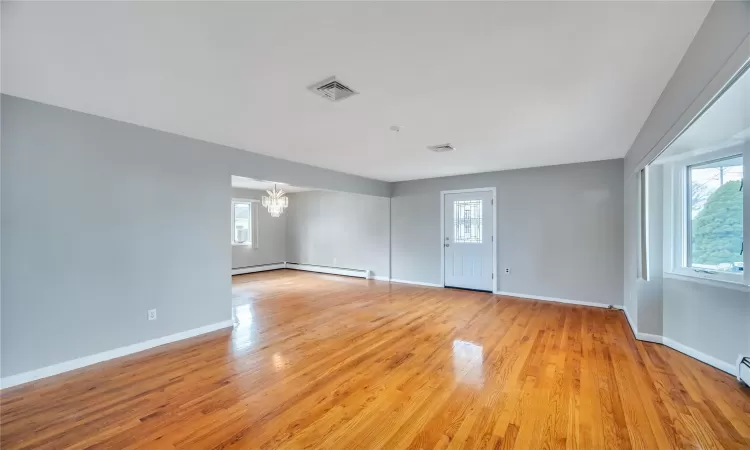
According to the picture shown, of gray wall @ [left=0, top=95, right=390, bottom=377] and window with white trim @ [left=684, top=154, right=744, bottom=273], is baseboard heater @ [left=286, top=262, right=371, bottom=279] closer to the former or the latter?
gray wall @ [left=0, top=95, right=390, bottom=377]

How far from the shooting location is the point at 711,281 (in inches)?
113

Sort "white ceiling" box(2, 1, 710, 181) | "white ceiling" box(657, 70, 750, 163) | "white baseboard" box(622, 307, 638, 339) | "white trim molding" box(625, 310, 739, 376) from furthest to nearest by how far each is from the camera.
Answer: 1. "white baseboard" box(622, 307, 638, 339)
2. "white trim molding" box(625, 310, 739, 376)
3. "white ceiling" box(657, 70, 750, 163)
4. "white ceiling" box(2, 1, 710, 181)

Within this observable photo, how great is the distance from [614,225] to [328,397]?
4808mm

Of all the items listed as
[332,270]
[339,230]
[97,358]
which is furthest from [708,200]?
[332,270]

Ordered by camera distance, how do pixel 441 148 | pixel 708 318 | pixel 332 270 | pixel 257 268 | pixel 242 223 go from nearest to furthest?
1. pixel 708 318
2. pixel 441 148
3. pixel 332 270
4. pixel 242 223
5. pixel 257 268

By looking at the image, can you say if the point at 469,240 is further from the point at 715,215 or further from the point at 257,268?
the point at 257,268

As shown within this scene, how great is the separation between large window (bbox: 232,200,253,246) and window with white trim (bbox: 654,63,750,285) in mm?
8355

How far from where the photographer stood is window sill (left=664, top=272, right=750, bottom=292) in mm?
2625

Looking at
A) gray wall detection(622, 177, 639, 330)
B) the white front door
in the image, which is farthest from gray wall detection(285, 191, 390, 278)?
gray wall detection(622, 177, 639, 330)

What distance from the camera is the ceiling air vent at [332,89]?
2188 millimetres

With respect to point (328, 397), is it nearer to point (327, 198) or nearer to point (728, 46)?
point (728, 46)

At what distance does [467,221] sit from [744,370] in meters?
4.04

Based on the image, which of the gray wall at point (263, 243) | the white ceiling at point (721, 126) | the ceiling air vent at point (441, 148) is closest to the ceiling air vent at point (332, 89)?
the ceiling air vent at point (441, 148)

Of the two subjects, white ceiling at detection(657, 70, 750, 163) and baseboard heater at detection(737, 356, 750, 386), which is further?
baseboard heater at detection(737, 356, 750, 386)
